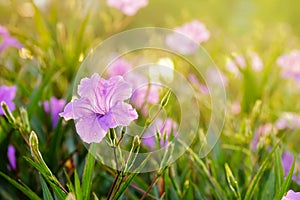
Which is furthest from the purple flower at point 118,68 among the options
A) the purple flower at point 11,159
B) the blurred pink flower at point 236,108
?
the purple flower at point 11,159

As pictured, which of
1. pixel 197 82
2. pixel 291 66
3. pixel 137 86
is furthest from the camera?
pixel 197 82

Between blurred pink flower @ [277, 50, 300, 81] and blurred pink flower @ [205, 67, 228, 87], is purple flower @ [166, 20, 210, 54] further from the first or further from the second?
blurred pink flower @ [277, 50, 300, 81]

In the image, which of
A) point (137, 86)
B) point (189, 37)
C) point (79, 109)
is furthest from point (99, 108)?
point (189, 37)

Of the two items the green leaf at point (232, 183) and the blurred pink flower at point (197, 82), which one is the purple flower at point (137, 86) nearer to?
the blurred pink flower at point (197, 82)

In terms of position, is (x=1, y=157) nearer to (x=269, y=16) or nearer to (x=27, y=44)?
(x=27, y=44)

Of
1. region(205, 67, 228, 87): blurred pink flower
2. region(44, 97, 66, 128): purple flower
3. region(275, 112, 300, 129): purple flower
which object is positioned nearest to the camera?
region(44, 97, 66, 128): purple flower

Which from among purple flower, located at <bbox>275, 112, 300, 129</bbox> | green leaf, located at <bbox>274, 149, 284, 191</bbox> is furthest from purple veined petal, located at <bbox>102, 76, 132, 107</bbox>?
purple flower, located at <bbox>275, 112, 300, 129</bbox>

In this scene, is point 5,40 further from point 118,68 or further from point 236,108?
point 236,108

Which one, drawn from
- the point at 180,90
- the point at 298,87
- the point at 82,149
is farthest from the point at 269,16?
the point at 82,149
